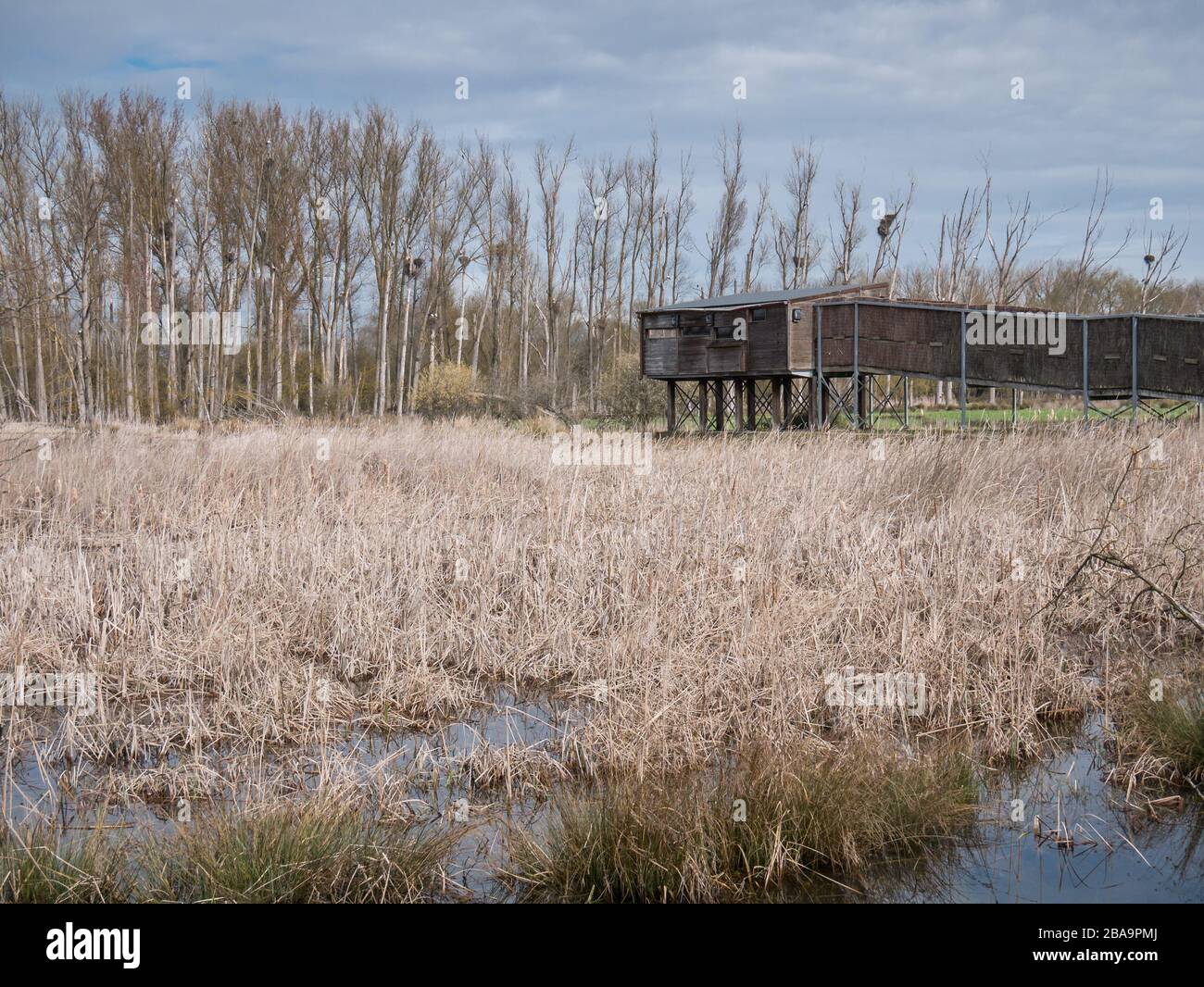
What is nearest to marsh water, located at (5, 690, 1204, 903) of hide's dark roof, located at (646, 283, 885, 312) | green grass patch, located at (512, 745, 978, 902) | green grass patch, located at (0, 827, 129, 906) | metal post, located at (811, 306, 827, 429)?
green grass patch, located at (512, 745, 978, 902)

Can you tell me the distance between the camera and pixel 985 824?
4.34m

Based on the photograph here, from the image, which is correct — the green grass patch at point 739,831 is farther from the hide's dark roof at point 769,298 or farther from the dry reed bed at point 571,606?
the hide's dark roof at point 769,298

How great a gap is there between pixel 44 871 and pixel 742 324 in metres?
23.1

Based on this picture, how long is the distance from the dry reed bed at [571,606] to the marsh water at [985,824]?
19 centimetres

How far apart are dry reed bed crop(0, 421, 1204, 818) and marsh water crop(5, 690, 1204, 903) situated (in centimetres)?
19

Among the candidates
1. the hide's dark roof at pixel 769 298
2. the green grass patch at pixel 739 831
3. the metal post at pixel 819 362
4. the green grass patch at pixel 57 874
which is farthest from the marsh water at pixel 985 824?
the hide's dark roof at pixel 769 298

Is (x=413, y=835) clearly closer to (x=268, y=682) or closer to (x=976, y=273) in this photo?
(x=268, y=682)

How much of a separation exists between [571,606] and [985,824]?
10.5 feet

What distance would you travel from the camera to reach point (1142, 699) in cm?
516

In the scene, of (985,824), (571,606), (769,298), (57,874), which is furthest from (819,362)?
(57,874)

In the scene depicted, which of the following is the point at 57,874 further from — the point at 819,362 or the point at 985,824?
the point at 819,362

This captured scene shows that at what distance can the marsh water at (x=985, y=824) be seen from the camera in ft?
12.5
